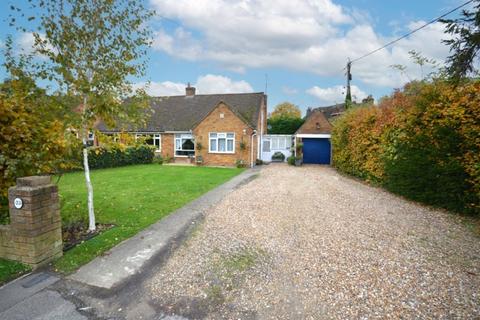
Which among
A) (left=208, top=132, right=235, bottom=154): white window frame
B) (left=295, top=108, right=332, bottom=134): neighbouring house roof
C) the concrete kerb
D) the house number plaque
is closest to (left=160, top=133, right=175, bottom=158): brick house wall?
(left=208, top=132, right=235, bottom=154): white window frame

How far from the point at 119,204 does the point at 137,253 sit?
3.55 metres

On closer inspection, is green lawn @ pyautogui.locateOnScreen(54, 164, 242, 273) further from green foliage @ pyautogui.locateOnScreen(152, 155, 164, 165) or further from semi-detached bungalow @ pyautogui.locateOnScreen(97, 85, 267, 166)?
green foliage @ pyautogui.locateOnScreen(152, 155, 164, 165)

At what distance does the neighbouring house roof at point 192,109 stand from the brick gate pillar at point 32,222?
16327 millimetres

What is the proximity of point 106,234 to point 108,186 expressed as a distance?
5.86 meters

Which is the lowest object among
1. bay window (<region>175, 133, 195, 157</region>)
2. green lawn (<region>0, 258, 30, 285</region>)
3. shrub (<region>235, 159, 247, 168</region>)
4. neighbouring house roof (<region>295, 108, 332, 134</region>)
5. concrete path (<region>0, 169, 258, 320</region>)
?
concrete path (<region>0, 169, 258, 320</region>)

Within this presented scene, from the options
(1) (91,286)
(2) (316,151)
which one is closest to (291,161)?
(2) (316,151)

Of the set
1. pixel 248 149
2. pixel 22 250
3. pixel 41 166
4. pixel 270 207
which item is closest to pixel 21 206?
pixel 22 250

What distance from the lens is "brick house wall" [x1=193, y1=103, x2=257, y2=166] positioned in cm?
1898

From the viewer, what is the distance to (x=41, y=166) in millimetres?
4625

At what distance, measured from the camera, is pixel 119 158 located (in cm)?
1802

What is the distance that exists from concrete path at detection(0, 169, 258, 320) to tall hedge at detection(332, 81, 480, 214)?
628 centimetres

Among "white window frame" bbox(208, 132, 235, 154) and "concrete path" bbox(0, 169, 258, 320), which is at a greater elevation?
"white window frame" bbox(208, 132, 235, 154)

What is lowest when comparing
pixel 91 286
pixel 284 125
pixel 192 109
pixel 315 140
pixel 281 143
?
pixel 91 286

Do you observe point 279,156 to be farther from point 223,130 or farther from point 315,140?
point 223,130
